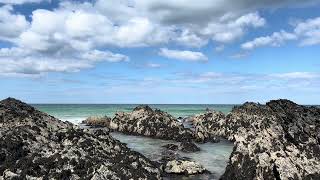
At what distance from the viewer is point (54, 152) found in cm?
2500

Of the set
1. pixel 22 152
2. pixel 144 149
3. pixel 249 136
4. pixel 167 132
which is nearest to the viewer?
pixel 22 152

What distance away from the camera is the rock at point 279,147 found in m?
26.5

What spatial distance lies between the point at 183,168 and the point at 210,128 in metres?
33.0

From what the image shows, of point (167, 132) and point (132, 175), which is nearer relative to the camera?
point (132, 175)

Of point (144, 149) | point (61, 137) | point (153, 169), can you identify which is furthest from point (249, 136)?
point (144, 149)

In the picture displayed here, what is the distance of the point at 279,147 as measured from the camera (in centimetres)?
2777

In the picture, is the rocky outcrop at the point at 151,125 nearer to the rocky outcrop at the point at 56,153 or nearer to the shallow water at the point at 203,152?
the shallow water at the point at 203,152

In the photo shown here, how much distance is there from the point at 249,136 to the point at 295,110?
5565 millimetres

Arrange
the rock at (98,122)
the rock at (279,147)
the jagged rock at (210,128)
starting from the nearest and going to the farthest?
1. the rock at (279,147)
2. the jagged rock at (210,128)
3. the rock at (98,122)

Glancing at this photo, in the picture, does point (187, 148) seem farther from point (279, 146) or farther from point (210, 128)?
point (279, 146)

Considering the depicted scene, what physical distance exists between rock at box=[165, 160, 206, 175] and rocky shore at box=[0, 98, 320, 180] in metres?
0.10

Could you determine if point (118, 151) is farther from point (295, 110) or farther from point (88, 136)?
point (295, 110)

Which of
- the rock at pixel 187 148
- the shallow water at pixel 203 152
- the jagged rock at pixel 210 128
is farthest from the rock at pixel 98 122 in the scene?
the rock at pixel 187 148

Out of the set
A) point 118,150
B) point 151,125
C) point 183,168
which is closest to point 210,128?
point 151,125
